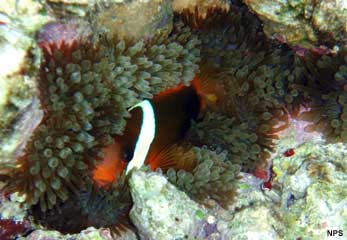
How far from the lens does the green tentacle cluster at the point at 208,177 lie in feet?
5.69

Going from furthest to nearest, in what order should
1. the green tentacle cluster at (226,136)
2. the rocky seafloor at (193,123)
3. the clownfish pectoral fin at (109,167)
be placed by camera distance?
the green tentacle cluster at (226,136), the clownfish pectoral fin at (109,167), the rocky seafloor at (193,123)

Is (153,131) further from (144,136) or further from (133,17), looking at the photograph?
(133,17)

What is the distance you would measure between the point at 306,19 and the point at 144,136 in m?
0.84

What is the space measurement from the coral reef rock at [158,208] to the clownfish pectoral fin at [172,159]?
7.8 inches

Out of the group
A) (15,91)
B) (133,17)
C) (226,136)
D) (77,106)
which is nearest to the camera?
(15,91)

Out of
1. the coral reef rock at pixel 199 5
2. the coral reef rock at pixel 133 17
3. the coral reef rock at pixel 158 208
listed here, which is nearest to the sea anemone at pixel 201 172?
the coral reef rock at pixel 158 208

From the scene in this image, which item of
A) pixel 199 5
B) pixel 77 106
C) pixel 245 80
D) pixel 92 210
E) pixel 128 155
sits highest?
pixel 199 5

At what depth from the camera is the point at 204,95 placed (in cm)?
204

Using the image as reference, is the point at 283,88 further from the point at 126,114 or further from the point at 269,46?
the point at 126,114

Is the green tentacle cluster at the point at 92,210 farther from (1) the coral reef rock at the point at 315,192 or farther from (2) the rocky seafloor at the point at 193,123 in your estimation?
(1) the coral reef rock at the point at 315,192

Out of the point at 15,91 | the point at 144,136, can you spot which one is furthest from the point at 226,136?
the point at 15,91

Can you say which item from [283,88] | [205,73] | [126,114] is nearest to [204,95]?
[205,73]

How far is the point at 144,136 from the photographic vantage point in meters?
1.79

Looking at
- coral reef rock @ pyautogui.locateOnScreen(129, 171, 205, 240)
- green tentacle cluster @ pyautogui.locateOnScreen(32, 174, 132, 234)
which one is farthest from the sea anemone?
green tentacle cluster @ pyautogui.locateOnScreen(32, 174, 132, 234)
